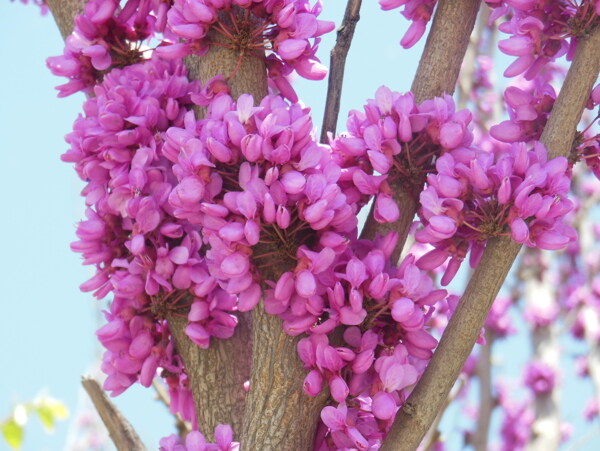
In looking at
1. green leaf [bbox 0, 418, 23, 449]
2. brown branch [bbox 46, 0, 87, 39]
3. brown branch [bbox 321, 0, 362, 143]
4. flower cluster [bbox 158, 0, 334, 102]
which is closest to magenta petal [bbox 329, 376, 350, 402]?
brown branch [bbox 321, 0, 362, 143]

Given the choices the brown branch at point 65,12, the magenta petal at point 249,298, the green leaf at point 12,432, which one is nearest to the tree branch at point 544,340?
the green leaf at point 12,432

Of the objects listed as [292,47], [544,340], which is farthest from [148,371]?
[544,340]

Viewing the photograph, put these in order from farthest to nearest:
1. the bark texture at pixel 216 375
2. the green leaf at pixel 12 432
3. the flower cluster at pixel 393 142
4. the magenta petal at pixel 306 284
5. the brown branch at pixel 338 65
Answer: the green leaf at pixel 12 432 → the brown branch at pixel 338 65 → the bark texture at pixel 216 375 → the flower cluster at pixel 393 142 → the magenta petal at pixel 306 284

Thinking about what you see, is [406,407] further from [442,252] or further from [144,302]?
[144,302]

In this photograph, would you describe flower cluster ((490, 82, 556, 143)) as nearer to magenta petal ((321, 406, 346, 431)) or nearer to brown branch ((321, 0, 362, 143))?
brown branch ((321, 0, 362, 143))

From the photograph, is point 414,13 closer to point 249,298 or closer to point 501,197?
point 501,197

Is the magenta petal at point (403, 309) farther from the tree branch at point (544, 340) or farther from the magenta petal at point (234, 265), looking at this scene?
the tree branch at point (544, 340)

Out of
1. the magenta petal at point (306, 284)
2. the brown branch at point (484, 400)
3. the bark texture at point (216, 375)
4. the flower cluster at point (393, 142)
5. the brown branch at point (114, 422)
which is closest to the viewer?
the magenta petal at point (306, 284)
